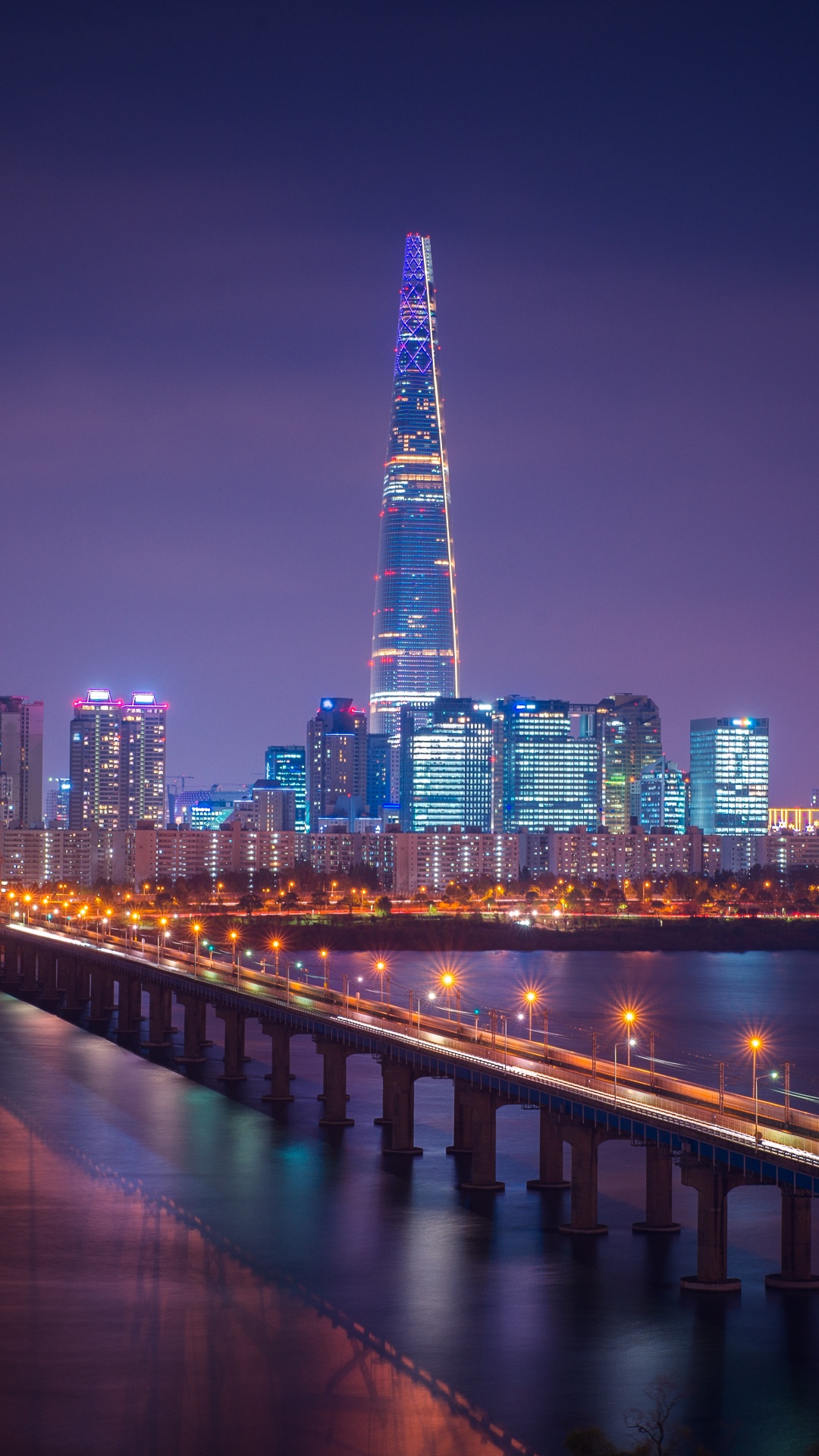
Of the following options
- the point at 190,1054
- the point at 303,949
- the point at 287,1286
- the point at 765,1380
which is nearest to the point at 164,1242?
the point at 287,1286

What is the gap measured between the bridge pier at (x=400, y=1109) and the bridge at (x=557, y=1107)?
0.05 meters

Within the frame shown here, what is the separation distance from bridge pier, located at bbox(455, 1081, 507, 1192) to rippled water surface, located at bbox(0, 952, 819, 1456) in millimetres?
648

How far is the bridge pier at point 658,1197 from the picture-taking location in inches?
1628

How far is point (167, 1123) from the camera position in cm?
5997

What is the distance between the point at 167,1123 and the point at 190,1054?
51.3 feet

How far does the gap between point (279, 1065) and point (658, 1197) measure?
81.0ft

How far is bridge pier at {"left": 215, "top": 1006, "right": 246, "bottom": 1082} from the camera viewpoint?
69.4m

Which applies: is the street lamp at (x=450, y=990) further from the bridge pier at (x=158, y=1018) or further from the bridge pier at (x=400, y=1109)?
the bridge pier at (x=158, y=1018)

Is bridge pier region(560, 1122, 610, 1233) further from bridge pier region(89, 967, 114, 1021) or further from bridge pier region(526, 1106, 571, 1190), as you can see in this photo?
bridge pier region(89, 967, 114, 1021)

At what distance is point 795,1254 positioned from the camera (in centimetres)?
3741

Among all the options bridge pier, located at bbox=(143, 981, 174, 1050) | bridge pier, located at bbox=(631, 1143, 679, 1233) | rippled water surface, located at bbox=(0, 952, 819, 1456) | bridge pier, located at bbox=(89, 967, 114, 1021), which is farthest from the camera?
bridge pier, located at bbox=(89, 967, 114, 1021)

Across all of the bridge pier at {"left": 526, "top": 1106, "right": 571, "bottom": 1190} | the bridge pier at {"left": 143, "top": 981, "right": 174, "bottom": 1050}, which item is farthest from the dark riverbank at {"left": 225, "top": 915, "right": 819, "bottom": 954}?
the bridge pier at {"left": 526, "top": 1106, "right": 571, "bottom": 1190}

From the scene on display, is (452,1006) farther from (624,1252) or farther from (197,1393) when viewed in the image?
(197,1393)

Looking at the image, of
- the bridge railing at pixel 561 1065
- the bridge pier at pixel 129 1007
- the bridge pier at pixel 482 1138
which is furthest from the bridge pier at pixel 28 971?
the bridge pier at pixel 482 1138
